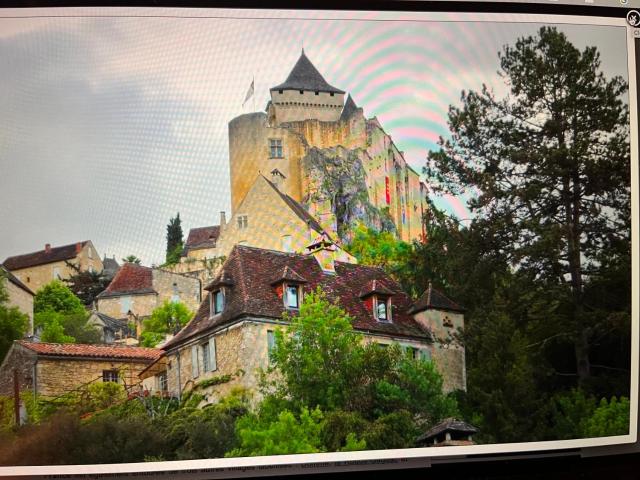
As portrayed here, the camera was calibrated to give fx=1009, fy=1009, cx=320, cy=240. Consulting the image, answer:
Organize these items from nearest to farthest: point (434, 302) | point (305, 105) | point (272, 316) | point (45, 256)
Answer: point (45, 256) → point (305, 105) → point (272, 316) → point (434, 302)

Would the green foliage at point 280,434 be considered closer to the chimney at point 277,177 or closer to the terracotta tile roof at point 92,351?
the terracotta tile roof at point 92,351

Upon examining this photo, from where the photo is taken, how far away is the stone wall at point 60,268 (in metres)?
6.30

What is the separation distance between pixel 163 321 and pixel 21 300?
2.96 feet

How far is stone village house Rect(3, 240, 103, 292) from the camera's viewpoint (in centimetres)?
628

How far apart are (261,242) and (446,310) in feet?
4.54

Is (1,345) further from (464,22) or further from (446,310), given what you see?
(464,22)

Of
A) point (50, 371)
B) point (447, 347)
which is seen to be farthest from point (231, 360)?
point (447, 347)

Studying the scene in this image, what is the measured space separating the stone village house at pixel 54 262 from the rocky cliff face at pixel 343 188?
A: 1.46m

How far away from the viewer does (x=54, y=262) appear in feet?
20.7

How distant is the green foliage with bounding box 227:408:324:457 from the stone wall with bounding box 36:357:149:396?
2.54 feet

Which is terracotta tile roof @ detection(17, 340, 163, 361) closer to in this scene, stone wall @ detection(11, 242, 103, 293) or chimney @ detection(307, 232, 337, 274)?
stone wall @ detection(11, 242, 103, 293)

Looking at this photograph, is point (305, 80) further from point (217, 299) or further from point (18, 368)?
point (18, 368)

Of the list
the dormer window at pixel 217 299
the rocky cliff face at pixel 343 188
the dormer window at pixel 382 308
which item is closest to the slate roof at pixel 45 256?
the dormer window at pixel 217 299

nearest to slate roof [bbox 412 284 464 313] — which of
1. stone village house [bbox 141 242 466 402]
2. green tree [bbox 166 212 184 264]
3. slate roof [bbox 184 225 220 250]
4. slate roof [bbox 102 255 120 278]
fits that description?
stone village house [bbox 141 242 466 402]
